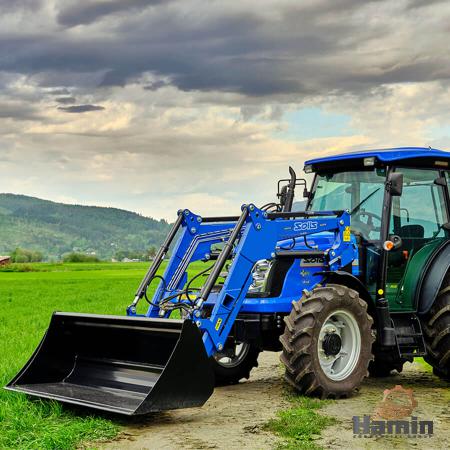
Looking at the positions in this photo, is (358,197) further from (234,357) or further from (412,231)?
(234,357)

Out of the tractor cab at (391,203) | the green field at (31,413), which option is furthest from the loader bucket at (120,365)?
the tractor cab at (391,203)

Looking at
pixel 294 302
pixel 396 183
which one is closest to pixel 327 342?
pixel 294 302

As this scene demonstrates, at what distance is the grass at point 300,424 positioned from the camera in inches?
266

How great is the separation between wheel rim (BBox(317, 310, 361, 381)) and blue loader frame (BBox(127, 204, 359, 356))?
1.77 ft

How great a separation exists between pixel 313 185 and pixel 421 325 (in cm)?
233

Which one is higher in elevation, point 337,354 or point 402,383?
point 337,354

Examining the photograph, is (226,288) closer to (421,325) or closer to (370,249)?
(370,249)

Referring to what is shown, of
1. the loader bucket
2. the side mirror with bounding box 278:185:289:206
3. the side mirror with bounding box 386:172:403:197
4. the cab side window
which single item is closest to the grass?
the loader bucket

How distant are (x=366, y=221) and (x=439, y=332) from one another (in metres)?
1.61

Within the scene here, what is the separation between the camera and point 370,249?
9.69m

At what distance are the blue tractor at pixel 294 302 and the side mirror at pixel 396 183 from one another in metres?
0.02

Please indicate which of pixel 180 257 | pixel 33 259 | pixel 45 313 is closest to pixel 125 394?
pixel 180 257
